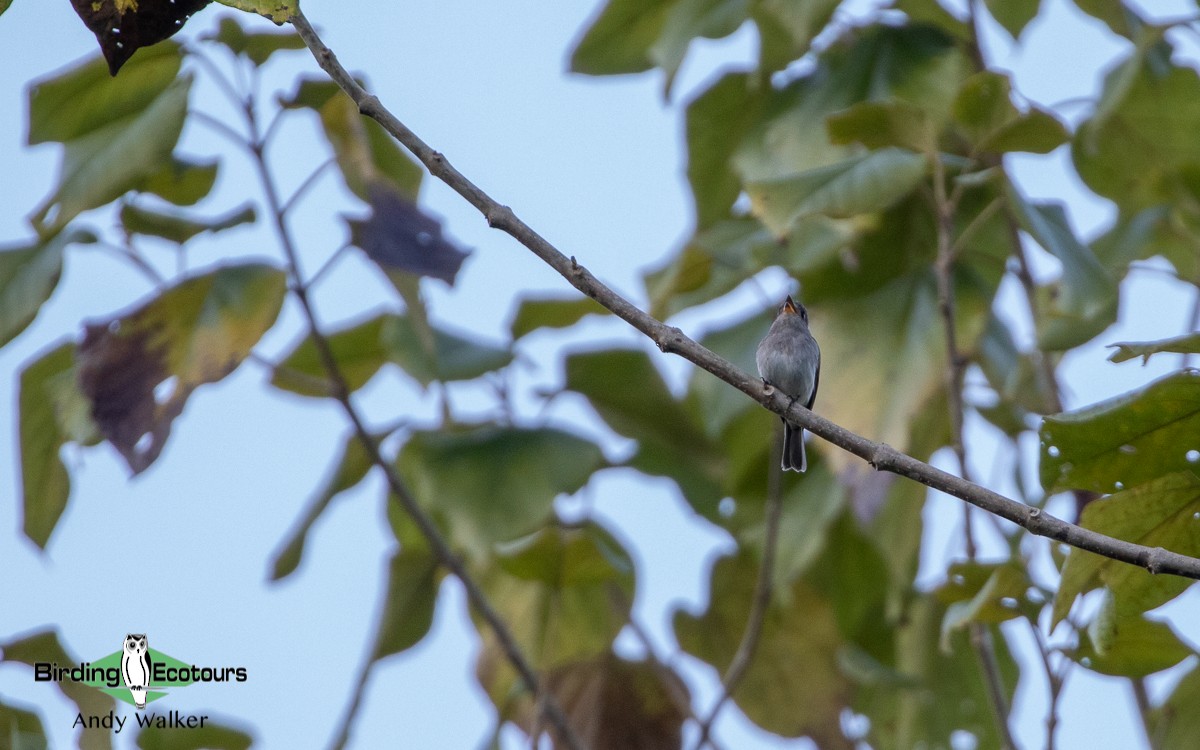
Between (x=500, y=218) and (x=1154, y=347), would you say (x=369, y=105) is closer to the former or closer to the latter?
(x=500, y=218)

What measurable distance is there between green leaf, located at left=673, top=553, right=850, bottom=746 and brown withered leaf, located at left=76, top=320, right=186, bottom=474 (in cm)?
200

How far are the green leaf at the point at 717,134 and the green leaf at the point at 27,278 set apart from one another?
2164 millimetres

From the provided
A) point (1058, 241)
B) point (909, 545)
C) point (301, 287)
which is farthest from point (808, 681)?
point (301, 287)

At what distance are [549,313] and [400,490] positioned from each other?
1033 millimetres

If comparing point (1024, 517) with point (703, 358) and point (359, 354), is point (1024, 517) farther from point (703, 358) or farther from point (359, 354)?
point (359, 354)

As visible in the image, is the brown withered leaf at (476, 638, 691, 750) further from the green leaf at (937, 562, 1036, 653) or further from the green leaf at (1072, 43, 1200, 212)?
the green leaf at (1072, 43, 1200, 212)

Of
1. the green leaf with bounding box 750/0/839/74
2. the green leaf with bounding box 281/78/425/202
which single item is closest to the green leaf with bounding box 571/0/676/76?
the green leaf with bounding box 750/0/839/74

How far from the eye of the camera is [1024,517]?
6.65 ft

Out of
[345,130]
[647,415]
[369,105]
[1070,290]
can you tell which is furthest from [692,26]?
[369,105]

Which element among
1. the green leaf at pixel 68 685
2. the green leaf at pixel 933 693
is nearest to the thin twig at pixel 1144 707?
the green leaf at pixel 933 693

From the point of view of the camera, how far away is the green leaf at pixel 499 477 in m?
3.53

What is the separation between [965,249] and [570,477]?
4.90 feet

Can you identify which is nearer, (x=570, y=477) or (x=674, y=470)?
(x=570, y=477)

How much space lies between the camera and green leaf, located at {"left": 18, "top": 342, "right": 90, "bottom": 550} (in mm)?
3518
